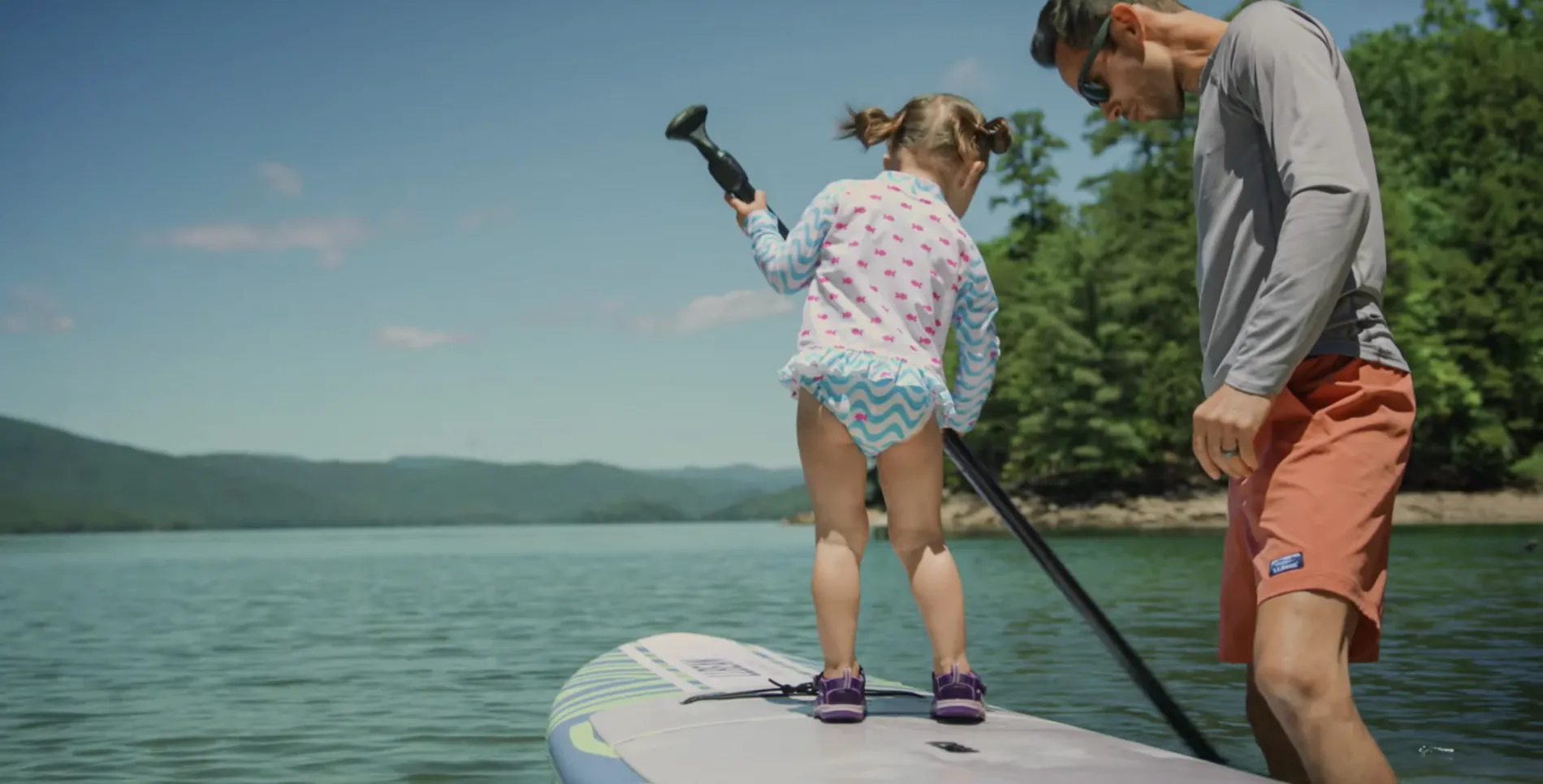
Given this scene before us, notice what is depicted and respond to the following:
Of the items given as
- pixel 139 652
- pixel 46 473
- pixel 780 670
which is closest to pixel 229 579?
pixel 139 652

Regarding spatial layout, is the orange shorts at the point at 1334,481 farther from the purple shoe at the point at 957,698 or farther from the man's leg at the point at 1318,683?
the purple shoe at the point at 957,698

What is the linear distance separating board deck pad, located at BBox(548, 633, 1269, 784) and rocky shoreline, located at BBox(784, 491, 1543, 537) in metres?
27.9

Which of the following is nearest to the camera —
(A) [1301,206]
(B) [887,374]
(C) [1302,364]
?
(A) [1301,206]

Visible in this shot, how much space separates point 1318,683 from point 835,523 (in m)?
1.38

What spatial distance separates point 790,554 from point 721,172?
111 ft

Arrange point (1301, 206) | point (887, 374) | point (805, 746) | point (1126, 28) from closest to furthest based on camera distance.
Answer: point (1301, 206)
point (1126, 28)
point (805, 746)
point (887, 374)

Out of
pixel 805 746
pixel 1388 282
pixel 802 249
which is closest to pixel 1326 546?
pixel 805 746

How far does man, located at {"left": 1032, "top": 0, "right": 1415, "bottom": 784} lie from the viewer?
2291mm

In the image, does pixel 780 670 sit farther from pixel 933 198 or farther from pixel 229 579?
pixel 229 579

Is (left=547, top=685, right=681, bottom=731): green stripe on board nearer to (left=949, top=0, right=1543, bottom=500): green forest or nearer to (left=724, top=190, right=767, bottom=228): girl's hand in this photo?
(left=724, top=190, right=767, bottom=228): girl's hand

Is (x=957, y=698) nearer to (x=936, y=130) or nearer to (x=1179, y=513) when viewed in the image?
(x=936, y=130)

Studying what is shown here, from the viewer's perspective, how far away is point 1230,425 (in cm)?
234

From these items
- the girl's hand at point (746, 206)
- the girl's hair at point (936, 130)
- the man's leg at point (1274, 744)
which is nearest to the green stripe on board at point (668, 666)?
the girl's hand at point (746, 206)

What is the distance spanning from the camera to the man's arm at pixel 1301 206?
2275 millimetres
